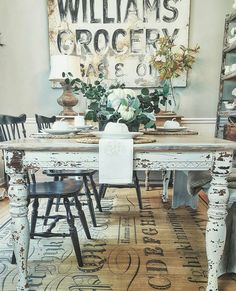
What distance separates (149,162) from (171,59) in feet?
7.71

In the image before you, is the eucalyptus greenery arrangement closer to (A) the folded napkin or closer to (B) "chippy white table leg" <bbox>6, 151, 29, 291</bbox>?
(A) the folded napkin

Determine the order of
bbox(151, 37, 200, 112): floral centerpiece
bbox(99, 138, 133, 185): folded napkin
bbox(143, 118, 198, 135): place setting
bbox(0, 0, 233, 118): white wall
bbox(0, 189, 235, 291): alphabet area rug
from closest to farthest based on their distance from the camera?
bbox(99, 138, 133, 185): folded napkin
bbox(0, 189, 235, 291): alphabet area rug
bbox(143, 118, 198, 135): place setting
bbox(151, 37, 200, 112): floral centerpiece
bbox(0, 0, 233, 118): white wall

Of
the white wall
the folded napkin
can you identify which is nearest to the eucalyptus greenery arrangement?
the folded napkin

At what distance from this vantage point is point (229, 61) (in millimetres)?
3469

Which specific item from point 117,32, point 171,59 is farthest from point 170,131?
point 117,32

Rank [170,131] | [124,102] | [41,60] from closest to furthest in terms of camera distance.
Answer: [124,102] < [170,131] < [41,60]

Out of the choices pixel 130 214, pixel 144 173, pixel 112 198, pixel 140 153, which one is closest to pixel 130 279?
pixel 140 153

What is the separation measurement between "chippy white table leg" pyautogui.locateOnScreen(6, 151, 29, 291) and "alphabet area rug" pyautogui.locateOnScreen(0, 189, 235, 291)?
0.26 m

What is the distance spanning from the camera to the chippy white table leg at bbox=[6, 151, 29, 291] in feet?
4.26

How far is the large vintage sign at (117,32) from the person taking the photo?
338 centimetres

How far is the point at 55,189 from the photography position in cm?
173

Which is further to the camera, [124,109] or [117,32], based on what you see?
[117,32]

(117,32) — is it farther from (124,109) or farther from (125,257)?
(125,257)

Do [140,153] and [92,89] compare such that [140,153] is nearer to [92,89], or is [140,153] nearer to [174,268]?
[92,89]
